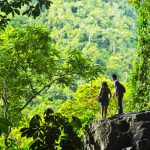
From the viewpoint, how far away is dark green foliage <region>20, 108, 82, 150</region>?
10.8 ft

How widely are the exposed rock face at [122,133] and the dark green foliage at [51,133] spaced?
7.19 meters

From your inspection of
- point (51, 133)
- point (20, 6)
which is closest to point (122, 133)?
point (20, 6)

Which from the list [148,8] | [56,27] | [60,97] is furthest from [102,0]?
[148,8]

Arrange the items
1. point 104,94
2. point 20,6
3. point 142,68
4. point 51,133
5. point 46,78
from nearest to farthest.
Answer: point 51,133 < point 20,6 < point 104,94 < point 46,78 < point 142,68

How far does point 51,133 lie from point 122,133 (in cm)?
829

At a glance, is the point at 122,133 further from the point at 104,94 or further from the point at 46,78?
the point at 46,78

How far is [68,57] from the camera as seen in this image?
19.2m

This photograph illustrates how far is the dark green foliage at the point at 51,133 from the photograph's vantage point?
3293mm

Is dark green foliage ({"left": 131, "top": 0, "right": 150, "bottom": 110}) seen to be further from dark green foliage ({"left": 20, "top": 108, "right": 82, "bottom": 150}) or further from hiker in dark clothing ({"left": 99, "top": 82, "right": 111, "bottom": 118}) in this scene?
dark green foliage ({"left": 20, "top": 108, "right": 82, "bottom": 150})

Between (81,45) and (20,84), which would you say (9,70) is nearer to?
(20,84)

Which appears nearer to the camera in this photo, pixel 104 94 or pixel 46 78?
pixel 104 94

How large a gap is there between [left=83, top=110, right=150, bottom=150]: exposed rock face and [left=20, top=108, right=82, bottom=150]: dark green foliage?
719 cm

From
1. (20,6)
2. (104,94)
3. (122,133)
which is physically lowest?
(122,133)

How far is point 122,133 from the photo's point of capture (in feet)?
37.5
